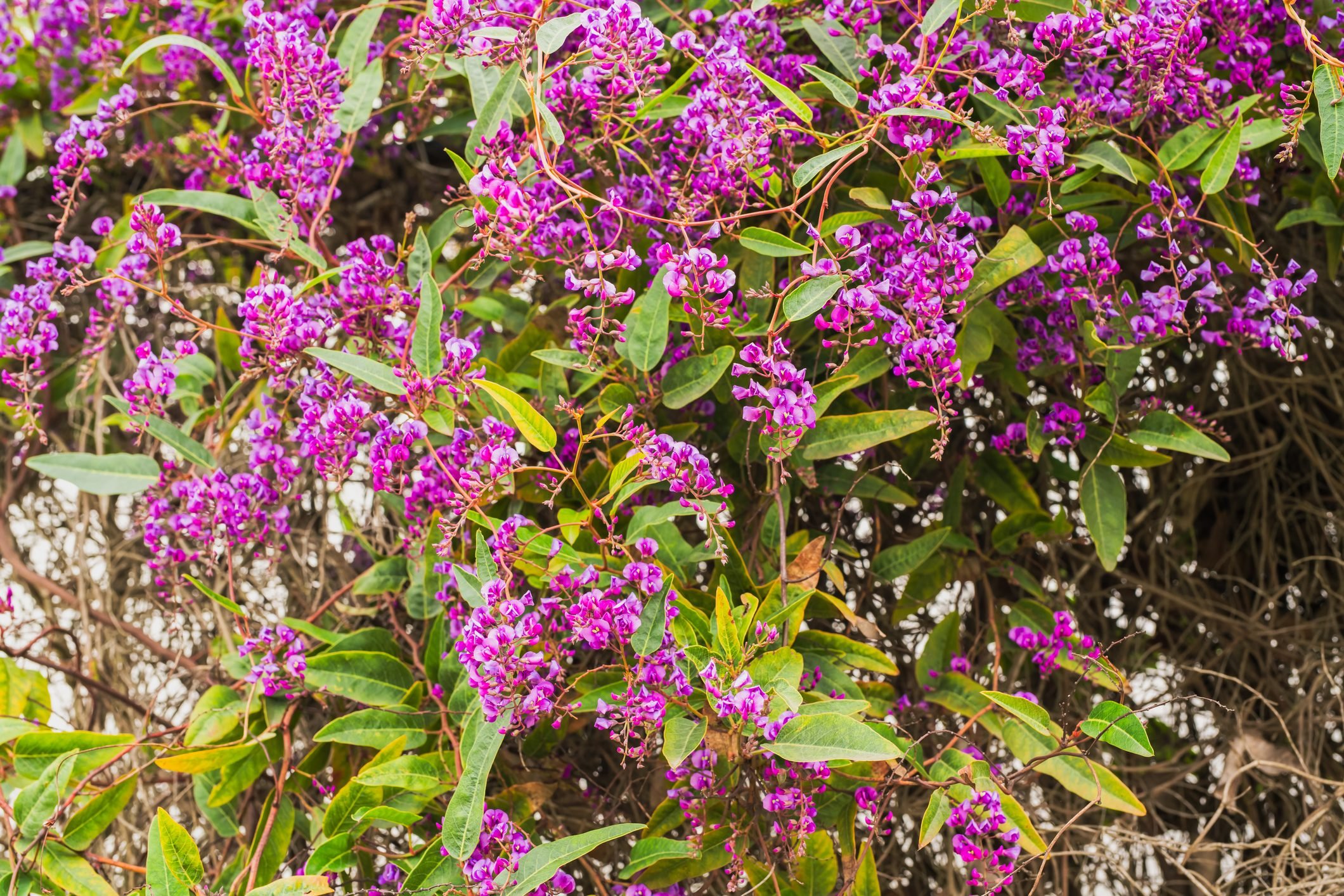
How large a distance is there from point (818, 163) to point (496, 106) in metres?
0.31

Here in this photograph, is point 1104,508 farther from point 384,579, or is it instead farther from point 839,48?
point 384,579

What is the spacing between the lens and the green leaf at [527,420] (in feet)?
3.12

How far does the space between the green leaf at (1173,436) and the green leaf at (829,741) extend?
1.45ft

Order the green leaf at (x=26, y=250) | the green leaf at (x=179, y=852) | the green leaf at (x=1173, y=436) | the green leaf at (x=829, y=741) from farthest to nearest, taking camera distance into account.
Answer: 1. the green leaf at (x=26, y=250)
2. the green leaf at (x=1173, y=436)
3. the green leaf at (x=179, y=852)
4. the green leaf at (x=829, y=741)

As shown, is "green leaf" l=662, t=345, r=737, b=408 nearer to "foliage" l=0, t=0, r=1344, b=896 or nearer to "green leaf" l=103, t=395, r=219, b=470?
"foliage" l=0, t=0, r=1344, b=896

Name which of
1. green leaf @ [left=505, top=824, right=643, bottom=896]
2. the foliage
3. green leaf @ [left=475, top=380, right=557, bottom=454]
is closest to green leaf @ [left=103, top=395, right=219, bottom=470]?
the foliage

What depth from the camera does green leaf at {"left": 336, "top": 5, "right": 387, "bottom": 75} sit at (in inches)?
49.4

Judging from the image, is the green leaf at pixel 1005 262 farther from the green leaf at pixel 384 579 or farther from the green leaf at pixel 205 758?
the green leaf at pixel 205 758

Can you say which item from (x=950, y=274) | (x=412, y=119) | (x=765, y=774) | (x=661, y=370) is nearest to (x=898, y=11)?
(x=950, y=274)

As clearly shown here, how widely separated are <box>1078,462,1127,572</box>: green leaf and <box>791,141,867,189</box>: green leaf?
434 mm

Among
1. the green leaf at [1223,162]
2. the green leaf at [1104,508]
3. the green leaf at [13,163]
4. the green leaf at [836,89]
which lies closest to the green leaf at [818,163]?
the green leaf at [836,89]

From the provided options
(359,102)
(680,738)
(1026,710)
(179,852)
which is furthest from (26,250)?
(1026,710)

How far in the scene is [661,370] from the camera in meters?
1.11

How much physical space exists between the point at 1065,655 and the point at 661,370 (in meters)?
0.51
